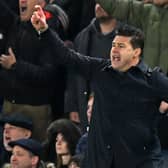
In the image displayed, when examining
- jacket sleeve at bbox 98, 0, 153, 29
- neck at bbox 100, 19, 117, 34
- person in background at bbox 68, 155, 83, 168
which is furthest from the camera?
neck at bbox 100, 19, 117, 34

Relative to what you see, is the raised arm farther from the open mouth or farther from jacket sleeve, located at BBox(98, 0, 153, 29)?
jacket sleeve, located at BBox(98, 0, 153, 29)

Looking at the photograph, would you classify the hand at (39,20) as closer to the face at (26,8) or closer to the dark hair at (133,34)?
the dark hair at (133,34)

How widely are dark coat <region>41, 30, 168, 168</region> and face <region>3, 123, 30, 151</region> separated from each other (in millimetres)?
1822

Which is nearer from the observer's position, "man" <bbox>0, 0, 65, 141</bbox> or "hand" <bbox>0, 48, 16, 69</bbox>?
"hand" <bbox>0, 48, 16, 69</bbox>

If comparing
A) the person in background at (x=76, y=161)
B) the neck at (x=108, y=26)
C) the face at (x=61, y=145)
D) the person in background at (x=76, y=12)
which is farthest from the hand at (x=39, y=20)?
the person in background at (x=76, y=12)

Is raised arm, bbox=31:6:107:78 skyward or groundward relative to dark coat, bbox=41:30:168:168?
skyward

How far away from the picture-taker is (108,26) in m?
9.26

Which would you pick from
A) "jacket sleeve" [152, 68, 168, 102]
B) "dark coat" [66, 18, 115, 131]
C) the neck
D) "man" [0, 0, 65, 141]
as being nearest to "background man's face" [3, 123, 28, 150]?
"man" [0, 0, 65, 141]

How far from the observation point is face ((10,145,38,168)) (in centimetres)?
857

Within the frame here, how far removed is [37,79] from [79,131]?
0.79 m

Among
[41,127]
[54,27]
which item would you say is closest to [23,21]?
[54,27]

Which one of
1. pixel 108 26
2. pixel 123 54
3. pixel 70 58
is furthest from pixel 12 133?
pixel 123 54

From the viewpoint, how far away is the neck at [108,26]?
925 cm

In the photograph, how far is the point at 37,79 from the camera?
30.0 feet
